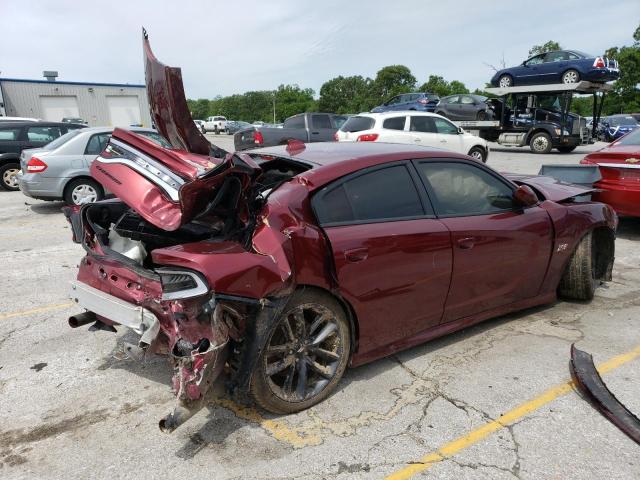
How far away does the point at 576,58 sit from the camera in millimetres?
17969

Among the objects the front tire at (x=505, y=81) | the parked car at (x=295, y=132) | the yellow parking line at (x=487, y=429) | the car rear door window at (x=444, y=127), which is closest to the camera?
the yellow parking line at (x=487, y=429)

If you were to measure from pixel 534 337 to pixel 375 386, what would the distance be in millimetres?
1575

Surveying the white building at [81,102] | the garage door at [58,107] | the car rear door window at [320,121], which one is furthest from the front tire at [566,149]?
the garage door at [58,107]

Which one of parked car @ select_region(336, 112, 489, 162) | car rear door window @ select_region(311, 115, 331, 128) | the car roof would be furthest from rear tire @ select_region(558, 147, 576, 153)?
the car roof

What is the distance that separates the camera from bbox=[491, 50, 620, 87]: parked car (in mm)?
17531

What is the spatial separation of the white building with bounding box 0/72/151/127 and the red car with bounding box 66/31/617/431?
27.9 meters

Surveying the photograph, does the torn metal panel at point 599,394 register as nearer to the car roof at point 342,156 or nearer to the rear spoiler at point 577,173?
the car roof at point 342,156

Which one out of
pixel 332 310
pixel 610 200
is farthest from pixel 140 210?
pixel 610 200

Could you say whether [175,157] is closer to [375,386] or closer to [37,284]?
[375,386]

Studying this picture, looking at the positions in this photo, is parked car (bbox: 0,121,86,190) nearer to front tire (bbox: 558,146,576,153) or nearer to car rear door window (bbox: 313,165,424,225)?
car rear door window (bbox: 313,165,424,225)

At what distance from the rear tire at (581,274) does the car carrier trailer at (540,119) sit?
625 inches

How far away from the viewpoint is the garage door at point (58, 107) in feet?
93.9

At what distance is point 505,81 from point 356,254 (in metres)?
19.6

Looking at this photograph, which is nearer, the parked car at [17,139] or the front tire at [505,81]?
the parked car at [17,139]
